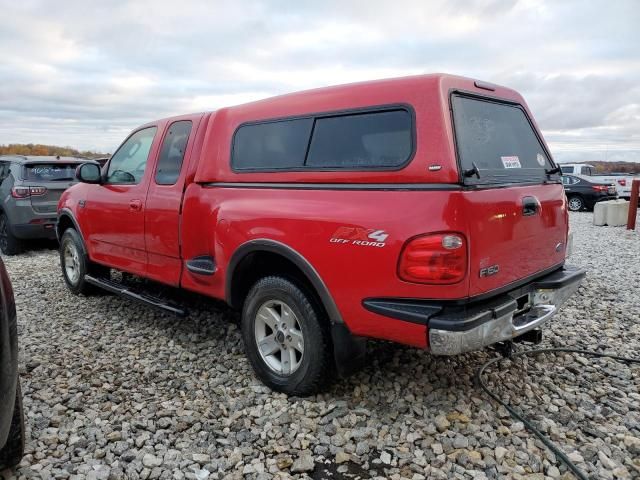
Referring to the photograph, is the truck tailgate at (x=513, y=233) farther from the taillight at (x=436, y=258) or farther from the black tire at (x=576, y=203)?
the black tire at (x=576, y=203)

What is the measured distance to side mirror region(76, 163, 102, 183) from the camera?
508 centimetres

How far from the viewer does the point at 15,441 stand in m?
2.56

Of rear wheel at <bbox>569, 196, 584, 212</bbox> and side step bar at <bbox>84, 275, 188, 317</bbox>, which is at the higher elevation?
side step bar at <bbox>84, 275, 188, 317</bbox>

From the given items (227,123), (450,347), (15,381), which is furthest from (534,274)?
(15,381)

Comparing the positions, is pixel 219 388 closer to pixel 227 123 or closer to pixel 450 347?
pixel 450 347

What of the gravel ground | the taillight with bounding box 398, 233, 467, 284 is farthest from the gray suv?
the taillight with bounding box 398, 233, 467, 284

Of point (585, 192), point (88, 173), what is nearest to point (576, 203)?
point (585, 192)

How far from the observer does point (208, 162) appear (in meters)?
4.03

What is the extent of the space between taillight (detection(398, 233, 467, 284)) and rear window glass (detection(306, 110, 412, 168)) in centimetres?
49

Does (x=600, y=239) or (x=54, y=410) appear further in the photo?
(x=600, y=239)

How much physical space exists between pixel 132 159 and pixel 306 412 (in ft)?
10.2

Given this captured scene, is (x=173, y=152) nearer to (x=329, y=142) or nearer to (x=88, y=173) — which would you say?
(x=88, y=173)

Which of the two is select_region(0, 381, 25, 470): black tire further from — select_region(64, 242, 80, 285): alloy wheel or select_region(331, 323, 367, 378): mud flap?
select_region(64, 242, 80, 285): alloy wheel

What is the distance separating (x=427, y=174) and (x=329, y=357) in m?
1.29
